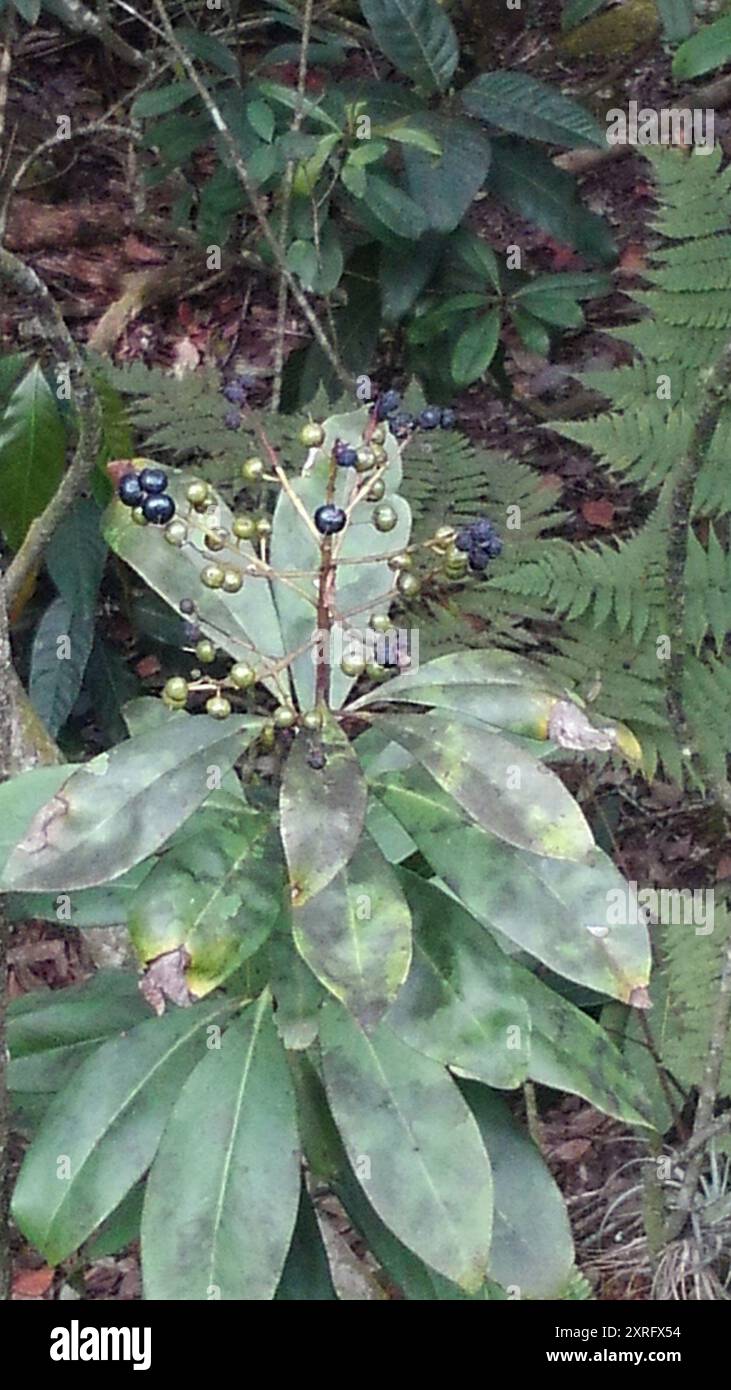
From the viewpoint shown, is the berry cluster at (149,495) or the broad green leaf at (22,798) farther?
the broad green leaf at (22,798)

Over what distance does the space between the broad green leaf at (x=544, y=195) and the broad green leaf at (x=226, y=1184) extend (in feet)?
5.01

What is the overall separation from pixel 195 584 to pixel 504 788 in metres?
0.34

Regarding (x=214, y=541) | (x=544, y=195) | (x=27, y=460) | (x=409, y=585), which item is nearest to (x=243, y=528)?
(x=214, y=541)

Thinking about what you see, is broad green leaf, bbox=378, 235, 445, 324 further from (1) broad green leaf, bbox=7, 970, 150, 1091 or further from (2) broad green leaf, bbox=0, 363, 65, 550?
(1) broad green leaf, bbox=7, 970, 150, 1091

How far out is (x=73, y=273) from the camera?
2662 mm

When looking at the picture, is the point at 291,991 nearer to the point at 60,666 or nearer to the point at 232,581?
the point at 232,581

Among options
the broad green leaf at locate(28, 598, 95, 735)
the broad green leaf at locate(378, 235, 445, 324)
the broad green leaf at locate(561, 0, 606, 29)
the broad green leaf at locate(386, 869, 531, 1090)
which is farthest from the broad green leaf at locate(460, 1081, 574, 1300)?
the broad green leaf at locate(561, 0, 606, 29)

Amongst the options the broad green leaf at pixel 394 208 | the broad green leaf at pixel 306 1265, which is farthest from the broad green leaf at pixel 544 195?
the broad green leaf at pixel 306 1265

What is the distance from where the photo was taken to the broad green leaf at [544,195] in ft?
6.75

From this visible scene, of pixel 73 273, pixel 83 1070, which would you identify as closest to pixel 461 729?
pixel 83 1070

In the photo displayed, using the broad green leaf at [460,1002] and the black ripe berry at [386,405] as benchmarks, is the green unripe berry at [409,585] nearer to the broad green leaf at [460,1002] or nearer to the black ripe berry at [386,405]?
the black ripe berry at [386,405]

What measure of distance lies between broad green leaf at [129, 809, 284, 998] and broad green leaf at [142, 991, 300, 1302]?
151 millimetres

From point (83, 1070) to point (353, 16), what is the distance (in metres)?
2.31
